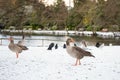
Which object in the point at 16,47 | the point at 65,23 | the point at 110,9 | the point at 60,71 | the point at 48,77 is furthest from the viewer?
the point at 65,23

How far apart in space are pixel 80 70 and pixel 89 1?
75.6 meters

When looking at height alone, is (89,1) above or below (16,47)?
above

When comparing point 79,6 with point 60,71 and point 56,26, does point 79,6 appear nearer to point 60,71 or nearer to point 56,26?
point 56,26

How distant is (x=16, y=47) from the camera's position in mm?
17047

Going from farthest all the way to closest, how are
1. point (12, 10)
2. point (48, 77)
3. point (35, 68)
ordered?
point (12, 10) < point (35, 68) < point (48, 77)

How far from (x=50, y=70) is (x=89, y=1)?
248ft

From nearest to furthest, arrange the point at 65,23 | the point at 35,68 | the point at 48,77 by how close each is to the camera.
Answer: the point at 48,77 → the point at 35,68 → the point at 65,23

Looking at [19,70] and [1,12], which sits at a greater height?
[1,12]

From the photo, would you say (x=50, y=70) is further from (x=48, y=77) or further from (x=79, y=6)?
(x=79, y=6)

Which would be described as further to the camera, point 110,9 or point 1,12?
point 110,9

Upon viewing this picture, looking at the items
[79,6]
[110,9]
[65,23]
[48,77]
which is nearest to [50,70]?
[48,77]

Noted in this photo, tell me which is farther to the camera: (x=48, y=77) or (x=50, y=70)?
(x=50, y=70)

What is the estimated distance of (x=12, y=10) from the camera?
1405cm

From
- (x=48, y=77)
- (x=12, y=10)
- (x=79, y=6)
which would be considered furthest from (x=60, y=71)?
(x=79, y=6)
